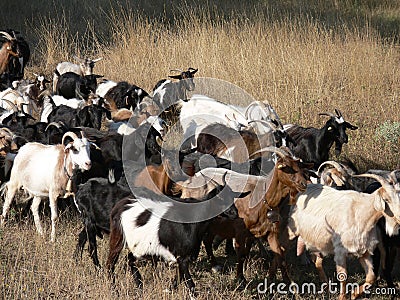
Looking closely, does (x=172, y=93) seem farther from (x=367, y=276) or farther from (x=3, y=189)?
(x=367, y=276)

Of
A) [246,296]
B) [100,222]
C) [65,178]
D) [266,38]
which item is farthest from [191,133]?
[266,38]

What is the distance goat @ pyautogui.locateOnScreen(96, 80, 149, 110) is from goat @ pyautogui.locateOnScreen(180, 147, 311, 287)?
5.28 m

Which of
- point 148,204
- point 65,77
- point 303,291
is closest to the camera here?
point 148,204

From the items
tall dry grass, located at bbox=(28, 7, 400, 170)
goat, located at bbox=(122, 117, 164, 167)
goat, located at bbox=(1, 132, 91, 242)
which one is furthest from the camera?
tall dry grass, located at bbox=(28, 7, 400, 170)

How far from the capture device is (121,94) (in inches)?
514

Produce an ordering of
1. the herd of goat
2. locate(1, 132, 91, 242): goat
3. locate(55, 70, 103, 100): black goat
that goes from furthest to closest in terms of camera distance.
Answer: locate(55, 70, 103, 100): black goat
locate(1, 132, 91, 242): goat
the herd of goat

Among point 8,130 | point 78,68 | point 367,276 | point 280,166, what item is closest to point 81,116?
point 8,130

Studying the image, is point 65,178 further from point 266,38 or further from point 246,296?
point 266,38

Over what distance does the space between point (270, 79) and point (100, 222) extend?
22.9 ft

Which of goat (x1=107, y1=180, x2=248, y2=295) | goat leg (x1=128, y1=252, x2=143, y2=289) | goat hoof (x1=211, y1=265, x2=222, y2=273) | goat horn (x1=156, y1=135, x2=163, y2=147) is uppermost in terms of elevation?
goat (x1=107, y1=180, x2=248, y2=295)

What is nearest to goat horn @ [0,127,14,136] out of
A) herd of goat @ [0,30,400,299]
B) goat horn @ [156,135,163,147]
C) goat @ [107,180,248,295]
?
herd of goat @ [0,30,400,299]

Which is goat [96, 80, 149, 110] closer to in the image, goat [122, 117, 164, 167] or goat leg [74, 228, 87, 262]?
goat [122, 117, 164, 167]

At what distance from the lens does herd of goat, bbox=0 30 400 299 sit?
7.10 m

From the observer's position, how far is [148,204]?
7.11m
